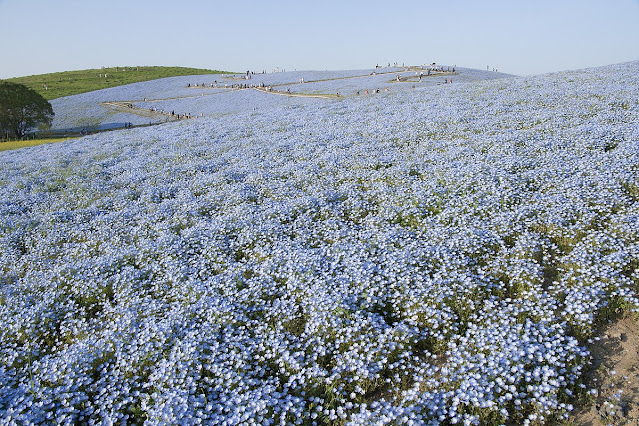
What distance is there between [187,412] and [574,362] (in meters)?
5.10

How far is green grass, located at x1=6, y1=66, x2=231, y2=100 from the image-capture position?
8231 cm

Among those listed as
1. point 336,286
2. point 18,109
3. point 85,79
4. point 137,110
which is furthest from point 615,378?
point 85,79

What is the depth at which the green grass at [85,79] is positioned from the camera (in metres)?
82.3

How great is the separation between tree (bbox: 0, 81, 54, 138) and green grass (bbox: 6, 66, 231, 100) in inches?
1185

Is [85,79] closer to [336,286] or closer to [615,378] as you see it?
[336,286]

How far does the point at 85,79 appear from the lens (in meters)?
99.6

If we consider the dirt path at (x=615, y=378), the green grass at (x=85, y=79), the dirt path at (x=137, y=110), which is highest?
the green grass at (x=85, y=79)

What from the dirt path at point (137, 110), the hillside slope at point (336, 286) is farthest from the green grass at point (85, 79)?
the hillside slope at point (336, 286)

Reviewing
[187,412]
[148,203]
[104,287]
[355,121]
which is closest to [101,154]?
[148,203]

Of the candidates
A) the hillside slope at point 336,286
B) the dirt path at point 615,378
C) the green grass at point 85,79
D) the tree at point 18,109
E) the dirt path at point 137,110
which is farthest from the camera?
the green grass at point 85,79

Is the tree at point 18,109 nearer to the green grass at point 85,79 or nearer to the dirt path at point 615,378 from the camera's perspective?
the green grass at point 85,79

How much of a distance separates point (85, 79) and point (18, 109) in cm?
6289

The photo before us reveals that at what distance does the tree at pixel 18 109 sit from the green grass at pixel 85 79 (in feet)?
98.7

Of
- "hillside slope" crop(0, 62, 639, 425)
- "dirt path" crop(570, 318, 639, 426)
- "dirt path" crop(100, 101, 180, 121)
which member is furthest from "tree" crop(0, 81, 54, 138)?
"dirt path" crop(570, 318, 639, 426)
